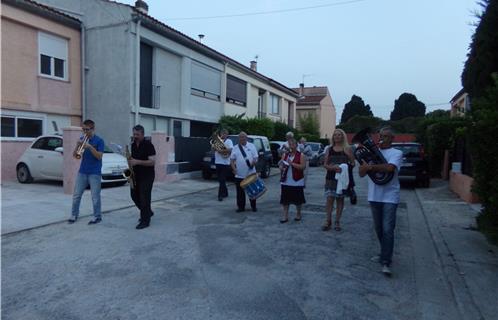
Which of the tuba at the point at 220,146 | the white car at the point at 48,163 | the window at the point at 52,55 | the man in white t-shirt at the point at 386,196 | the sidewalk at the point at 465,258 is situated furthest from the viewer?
the window at the point at 52,55

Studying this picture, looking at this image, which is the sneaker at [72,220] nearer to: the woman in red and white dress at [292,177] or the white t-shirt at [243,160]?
the white t-shirt at [243,160]

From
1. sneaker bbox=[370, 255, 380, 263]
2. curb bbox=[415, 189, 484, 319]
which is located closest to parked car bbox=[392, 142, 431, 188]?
curb bbox=[415, 189, 484, 319]

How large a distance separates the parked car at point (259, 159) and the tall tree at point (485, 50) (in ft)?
25.4

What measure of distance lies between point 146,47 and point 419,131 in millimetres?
13776

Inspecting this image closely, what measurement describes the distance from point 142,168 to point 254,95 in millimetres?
20445

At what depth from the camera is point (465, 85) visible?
368 inches

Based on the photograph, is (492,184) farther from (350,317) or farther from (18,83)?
(18,83)

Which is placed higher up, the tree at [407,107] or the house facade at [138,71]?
the tree at [407,107]

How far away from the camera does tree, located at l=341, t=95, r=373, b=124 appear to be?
61.2 meters

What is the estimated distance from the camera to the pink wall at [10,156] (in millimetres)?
12336

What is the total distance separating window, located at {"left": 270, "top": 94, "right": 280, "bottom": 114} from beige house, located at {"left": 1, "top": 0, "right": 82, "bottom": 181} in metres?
17.7

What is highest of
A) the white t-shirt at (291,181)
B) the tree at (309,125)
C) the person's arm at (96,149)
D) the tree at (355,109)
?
the tree at (355,109)

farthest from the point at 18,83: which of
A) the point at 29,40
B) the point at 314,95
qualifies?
the point at 314,95

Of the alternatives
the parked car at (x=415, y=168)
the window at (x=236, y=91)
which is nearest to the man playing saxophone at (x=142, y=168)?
the parked car at (x=415, y=168)
